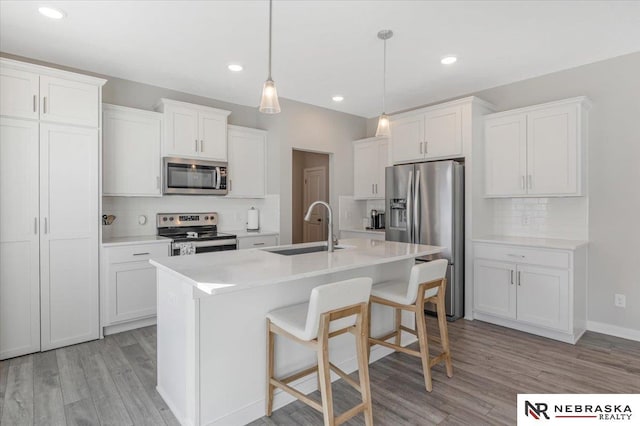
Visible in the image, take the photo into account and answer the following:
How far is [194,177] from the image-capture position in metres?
4.12

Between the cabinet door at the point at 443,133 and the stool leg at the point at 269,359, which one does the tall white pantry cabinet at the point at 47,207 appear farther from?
the cabinet door at the point at 443,133

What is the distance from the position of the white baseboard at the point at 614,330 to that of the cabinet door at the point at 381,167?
2.78 meters

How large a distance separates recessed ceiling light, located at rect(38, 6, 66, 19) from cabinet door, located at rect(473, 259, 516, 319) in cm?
425

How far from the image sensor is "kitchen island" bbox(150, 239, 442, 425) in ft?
6.17

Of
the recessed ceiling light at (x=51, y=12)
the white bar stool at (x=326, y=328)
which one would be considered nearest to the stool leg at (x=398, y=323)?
the white bar stool at (x=326, y=328)

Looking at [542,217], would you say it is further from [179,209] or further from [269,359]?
[179,209]

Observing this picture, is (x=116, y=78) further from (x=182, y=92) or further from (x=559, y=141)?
(x=559, y=141)

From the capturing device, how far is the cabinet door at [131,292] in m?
3.41

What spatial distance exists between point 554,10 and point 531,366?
265 cm

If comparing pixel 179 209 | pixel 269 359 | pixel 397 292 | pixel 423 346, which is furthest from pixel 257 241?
pixel 423 346

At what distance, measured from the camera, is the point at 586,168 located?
11.5 ft

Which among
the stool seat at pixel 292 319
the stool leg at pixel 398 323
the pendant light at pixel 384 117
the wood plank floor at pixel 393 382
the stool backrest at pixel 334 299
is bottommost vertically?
the wood plank floor at pixel 393 382

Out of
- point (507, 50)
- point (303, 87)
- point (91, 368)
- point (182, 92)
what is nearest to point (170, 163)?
point (182, 92)

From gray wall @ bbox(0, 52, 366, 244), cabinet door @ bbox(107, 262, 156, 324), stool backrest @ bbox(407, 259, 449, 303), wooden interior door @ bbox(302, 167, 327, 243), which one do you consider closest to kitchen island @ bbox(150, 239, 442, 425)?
stool backrest @ bbox(407, 259, 449, 303)
